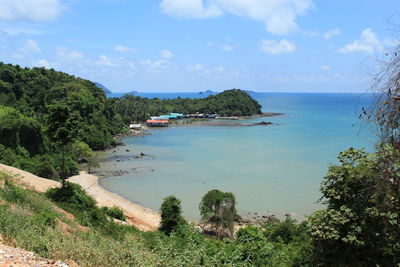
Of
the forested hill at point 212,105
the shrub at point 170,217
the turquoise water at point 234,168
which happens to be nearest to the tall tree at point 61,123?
the shrub at point 170,217

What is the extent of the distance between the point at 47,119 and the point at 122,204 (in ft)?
39.1

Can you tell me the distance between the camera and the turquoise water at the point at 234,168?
26.1 metres

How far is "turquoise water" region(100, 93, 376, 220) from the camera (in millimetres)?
26070

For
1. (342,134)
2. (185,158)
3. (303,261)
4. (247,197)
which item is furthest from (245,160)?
(303,261)

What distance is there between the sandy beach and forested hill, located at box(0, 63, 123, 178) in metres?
1.95

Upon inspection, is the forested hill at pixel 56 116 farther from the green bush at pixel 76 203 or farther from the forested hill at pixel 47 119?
the green bush at pixel 76 203

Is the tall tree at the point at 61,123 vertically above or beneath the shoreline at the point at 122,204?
above

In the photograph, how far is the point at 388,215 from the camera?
4.99m

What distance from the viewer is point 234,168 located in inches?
1431

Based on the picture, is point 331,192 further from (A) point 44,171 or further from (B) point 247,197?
(A) point 44,171

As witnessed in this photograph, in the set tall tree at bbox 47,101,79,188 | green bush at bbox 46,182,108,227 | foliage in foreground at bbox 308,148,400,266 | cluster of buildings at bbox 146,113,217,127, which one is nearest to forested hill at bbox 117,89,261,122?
cluster of buildings at bbox 146,113,217,127

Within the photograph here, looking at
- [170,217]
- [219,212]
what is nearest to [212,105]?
[219,212]

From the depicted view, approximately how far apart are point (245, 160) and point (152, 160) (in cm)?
1087

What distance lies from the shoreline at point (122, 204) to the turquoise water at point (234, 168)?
1023 mm
